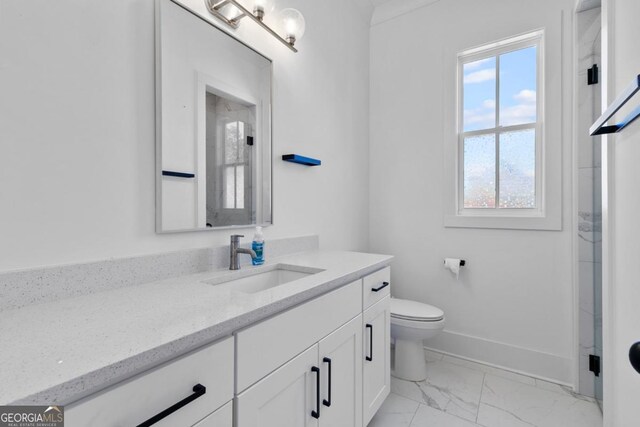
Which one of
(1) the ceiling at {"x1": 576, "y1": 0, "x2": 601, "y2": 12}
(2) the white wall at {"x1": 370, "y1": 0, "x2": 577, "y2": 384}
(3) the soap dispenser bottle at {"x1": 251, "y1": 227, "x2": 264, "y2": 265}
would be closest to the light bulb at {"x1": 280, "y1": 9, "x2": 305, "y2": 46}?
(3) the soap dispenser bottle at {"x1": 251, "y1": 227, "x2": 264, "y2": 265}

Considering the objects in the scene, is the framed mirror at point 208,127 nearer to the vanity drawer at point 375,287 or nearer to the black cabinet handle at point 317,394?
the vanity drawer at point 375,287

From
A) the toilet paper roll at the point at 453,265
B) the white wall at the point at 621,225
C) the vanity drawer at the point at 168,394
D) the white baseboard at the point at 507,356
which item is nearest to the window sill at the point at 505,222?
the toilet paper roll at the point at 453,265

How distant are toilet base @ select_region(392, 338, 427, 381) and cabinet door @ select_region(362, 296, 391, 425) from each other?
0.40 m

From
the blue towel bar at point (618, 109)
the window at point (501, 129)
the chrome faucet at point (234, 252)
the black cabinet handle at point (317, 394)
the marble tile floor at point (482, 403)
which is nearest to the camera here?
the blue towel bar at point (618, 109)

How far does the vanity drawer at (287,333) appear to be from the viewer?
0.77 m

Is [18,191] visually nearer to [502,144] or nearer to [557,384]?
[502,144]

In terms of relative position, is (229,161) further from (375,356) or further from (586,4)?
(586,4)

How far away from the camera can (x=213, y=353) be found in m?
0.68

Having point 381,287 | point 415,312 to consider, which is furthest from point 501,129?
point 381,287

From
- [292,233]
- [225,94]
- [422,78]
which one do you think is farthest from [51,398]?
[422,78]

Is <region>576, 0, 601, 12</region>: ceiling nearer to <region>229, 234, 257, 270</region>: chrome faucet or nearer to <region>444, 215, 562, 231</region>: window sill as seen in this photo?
<region>444, 215, 562, 231</region>: window sill

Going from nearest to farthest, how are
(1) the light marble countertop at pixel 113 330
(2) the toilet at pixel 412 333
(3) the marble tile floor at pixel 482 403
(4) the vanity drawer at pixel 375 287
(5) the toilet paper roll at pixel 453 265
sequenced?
1. (1) the light marble countertop at pixel 113 330
2. (4) the vanity drawer at pixel 375 287
3. (3) the marble tile floor at pixel 482 403
4. (2) the toilet at pixel 412 333
5. (5) the toilet paper roll at pixel 453 265

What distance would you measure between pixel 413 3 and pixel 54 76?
8.39 ft

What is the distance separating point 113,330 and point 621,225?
138cm
